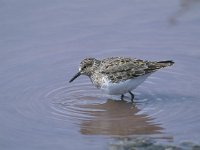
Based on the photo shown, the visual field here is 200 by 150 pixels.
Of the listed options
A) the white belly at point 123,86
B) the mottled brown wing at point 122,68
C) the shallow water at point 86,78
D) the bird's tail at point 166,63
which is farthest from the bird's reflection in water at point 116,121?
the bird's tail at point 166,63

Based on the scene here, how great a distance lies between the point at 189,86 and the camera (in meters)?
12.0

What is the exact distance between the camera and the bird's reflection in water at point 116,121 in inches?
417

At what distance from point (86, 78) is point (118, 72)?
3.96ft

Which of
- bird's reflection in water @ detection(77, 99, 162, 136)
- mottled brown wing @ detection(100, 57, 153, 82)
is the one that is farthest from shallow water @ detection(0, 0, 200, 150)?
mottled brown wing @ detection(100, 57, 153, 82)

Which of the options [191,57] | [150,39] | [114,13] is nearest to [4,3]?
[114,13]

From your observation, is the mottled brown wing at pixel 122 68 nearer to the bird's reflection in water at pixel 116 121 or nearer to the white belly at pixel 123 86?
the white belly at pixel 123 86

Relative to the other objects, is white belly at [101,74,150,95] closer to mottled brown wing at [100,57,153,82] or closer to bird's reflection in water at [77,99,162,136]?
mottled brown wing at [100,57,153,82]

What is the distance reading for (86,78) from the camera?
42.8 ft

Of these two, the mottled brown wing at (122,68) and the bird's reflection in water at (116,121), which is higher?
the mottled brown wing at (122,68)

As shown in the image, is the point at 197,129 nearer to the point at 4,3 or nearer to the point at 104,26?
the point at 104,26

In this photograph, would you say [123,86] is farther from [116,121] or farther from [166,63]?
[116,121]

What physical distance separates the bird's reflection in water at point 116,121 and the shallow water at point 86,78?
0.02m

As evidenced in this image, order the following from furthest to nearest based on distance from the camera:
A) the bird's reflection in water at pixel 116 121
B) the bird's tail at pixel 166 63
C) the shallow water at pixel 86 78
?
1. the bird's tail at pixel 166 63
2. the bird's reflection in water at pixel 116 121
3. the shallow water at pixel 86 78

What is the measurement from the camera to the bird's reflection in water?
34.8 feet
